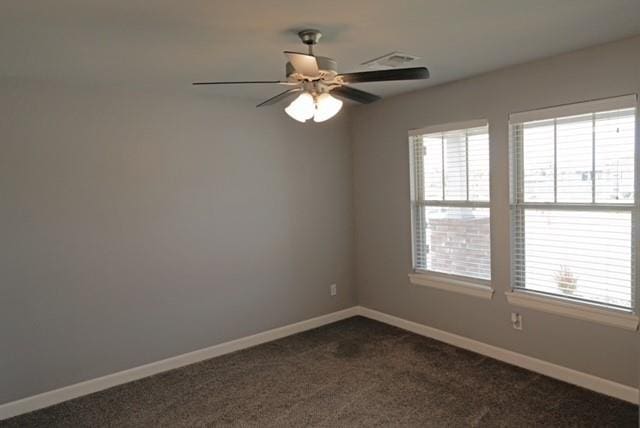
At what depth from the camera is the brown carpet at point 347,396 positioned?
295 centimetres

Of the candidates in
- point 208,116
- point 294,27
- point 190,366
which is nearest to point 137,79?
point 208,116

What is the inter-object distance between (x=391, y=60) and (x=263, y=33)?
3.32 feet

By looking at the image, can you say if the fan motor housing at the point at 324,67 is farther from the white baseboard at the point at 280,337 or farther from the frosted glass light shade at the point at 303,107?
the white baseboard at the point at 280,337

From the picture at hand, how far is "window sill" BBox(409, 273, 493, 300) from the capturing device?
3.88 metres

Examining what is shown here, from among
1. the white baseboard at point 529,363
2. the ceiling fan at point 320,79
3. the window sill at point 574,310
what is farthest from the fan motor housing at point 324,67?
the white baseboard at point 529,363

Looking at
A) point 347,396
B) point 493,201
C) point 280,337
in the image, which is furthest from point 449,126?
point 280,337

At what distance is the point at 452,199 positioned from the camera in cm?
417

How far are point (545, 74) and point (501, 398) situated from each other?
92.9 inches

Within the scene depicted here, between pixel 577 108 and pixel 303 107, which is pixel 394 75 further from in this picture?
pixel 577 108

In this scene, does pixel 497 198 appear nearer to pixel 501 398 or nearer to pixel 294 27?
pixel 501 398

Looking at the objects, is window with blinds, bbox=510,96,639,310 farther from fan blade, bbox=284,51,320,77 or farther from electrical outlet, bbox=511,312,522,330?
fan blade, bbox=284,51,320,77

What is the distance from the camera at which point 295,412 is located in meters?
3.09

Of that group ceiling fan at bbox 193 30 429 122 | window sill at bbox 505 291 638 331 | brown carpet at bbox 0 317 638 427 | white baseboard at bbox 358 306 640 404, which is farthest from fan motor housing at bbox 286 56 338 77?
white baseboard at bbox 358 306 640 404

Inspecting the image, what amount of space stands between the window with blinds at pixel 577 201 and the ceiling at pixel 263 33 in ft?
1.74
